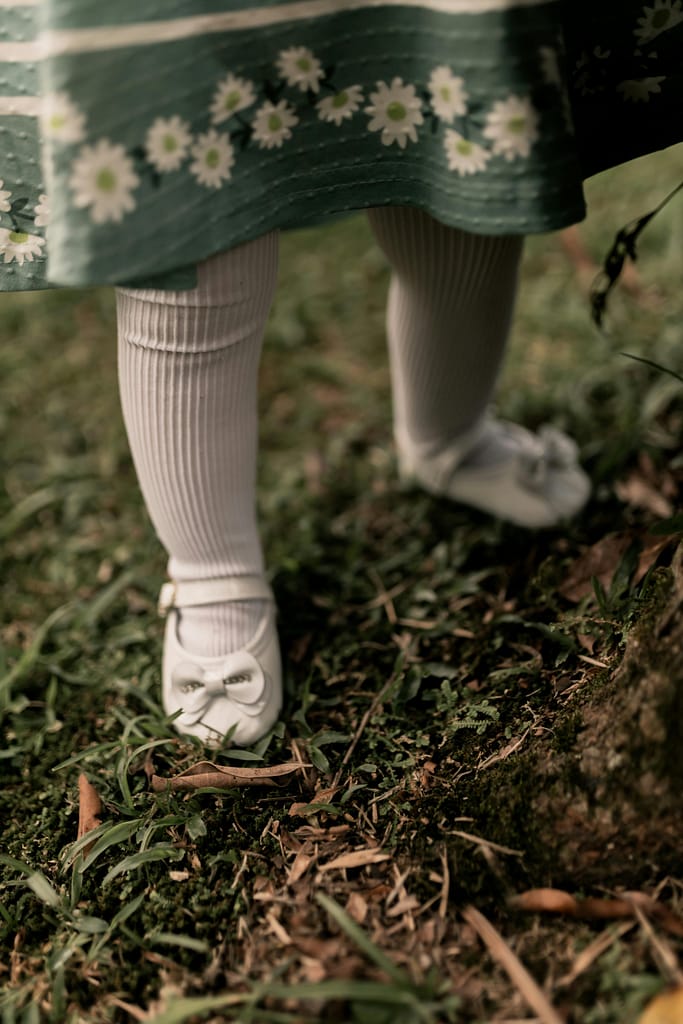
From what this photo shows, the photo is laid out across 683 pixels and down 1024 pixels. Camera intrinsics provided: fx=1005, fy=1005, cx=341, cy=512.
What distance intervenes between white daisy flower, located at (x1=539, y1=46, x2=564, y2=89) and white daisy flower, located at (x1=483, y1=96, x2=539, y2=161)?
0.09ft

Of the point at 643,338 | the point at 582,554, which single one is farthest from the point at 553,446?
the point at 643,338

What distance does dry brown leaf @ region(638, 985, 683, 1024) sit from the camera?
2.75ft

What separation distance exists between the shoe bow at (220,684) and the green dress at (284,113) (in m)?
0.50

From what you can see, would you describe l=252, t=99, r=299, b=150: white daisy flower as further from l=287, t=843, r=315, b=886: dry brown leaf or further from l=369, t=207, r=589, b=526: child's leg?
l=287, t=843, r=315, b=886: dry brown leaf

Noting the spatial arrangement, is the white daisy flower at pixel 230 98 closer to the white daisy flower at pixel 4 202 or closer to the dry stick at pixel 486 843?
the white daisy flower at pixel 4 202

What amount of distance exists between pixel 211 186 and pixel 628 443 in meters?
0.90

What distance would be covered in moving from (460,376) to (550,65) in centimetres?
64

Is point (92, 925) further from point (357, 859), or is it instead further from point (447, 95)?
point (447, 95)

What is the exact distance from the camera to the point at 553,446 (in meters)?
1.60

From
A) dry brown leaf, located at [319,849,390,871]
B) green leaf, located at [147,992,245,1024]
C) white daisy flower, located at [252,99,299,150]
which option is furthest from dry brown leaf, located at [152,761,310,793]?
white daisy flower, located at [252,99,299,150]

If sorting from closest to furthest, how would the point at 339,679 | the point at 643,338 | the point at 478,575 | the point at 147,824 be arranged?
the point at 147,824 → the point at 339,679 → the point at 478,575 → the point at 643,338

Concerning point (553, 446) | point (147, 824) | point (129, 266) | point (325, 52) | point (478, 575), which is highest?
point (325, 52)

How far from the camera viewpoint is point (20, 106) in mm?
969

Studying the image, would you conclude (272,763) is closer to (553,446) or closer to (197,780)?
(197,780)
